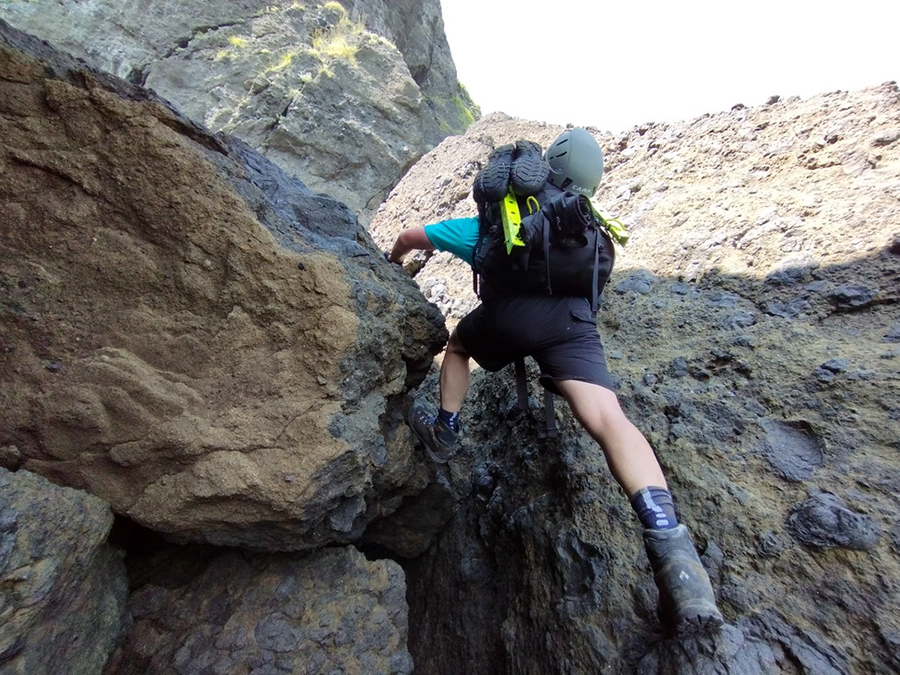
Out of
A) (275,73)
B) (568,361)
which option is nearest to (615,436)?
(568,361)

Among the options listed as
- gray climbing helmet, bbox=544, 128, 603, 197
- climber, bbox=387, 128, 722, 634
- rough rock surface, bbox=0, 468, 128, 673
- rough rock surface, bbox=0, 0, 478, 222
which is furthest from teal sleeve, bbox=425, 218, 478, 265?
rough rock surface, bbox=0, 0, 478, 222

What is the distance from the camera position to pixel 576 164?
2.29 m

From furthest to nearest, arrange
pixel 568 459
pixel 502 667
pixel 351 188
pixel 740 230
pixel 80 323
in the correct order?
pixel 351 188 < pixel 740 230 < pixel 568 459 < pixel 502 667 < pixel 80 323

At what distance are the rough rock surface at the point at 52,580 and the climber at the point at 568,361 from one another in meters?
1.40

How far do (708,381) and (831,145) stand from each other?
1.97m

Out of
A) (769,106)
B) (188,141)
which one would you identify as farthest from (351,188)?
(188,141)

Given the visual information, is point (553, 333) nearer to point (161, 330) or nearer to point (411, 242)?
point (411, 242)

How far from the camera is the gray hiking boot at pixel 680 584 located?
1509 millimetres

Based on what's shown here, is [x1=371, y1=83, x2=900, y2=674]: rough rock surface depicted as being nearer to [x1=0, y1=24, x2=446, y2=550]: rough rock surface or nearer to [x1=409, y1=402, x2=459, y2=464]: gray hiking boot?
[x1=409, y1=402, x2=459, y2=464]: gray hiking boot

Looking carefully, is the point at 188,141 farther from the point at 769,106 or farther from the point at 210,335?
the point at 769,106

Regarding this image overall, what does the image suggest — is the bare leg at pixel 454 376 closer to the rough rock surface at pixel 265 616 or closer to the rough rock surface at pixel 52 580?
the rough rock surface at pixel 265 616

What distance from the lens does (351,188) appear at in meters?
10.2

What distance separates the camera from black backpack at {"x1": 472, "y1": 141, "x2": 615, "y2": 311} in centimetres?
203

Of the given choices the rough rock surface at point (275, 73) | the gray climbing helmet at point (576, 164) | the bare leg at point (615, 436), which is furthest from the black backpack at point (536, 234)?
the rough rock surface at point (275, 73)
